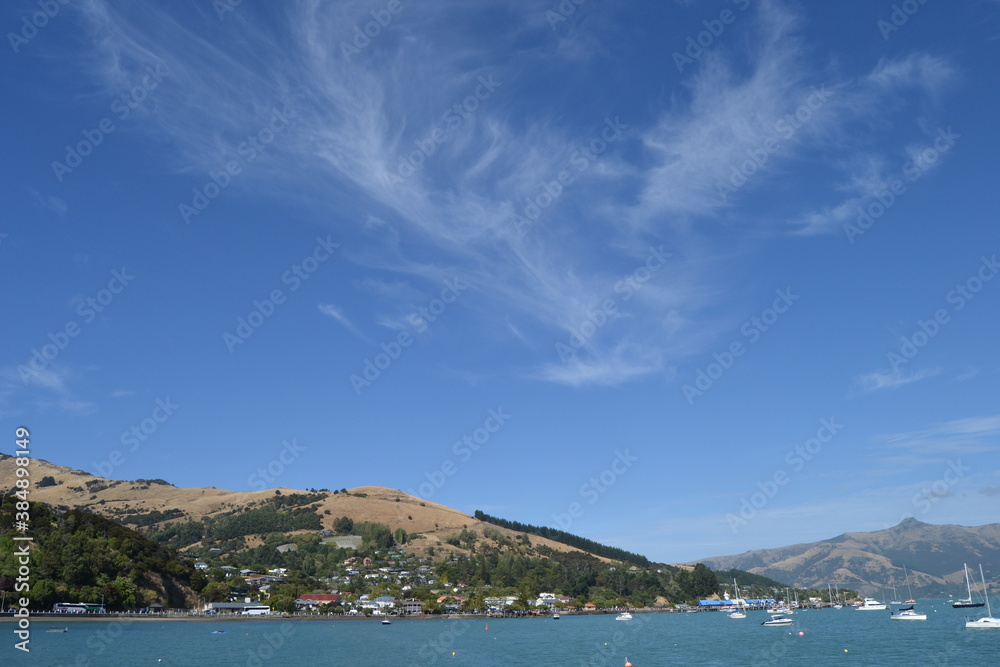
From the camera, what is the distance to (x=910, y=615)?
162 metres

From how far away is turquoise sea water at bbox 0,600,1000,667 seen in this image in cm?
7306

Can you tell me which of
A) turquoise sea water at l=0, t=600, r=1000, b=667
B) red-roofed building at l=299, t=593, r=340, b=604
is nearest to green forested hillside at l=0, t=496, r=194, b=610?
turquoise sea water at l=0, t=600, r=1000, b=667

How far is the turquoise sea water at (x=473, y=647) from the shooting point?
2876 inches

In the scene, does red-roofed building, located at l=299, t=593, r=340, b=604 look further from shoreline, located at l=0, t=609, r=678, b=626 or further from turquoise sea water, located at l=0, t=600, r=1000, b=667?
turquoise sea water, located at l=0, t=600, r=1000, b=667

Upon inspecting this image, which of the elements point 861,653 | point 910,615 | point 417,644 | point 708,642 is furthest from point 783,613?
point 417,644

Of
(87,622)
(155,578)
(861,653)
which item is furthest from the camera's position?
(155,578)

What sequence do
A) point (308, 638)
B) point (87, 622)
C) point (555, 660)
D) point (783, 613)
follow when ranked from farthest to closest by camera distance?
Result: point (783, 613), point (87, 622), point (308, 638), point (555, 660)

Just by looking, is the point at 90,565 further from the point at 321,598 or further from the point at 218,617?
the point at 321,598

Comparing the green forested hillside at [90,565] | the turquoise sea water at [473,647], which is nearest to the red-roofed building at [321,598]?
the green forested hillside at [90,565]

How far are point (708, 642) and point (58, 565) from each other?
364ft

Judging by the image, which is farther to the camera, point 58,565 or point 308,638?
point 58,565

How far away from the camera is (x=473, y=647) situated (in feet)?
306

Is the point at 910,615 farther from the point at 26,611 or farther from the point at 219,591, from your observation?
the point at 26,611

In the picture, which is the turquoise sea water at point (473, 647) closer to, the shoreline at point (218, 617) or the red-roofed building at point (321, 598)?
the shoreline at point (218, 617)
